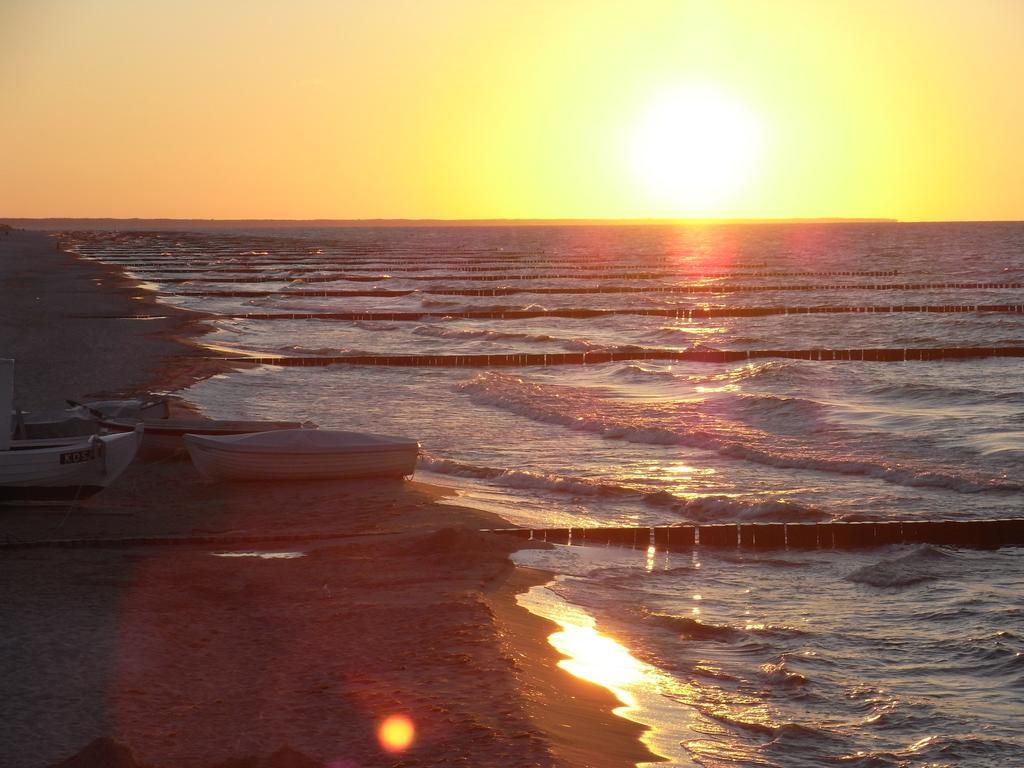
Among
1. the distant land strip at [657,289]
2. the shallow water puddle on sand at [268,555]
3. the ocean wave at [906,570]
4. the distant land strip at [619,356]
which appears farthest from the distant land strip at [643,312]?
the ocean wave at [906,570]

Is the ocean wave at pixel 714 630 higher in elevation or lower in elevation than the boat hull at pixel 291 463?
lower

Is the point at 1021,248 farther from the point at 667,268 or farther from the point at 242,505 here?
the point at 242,505

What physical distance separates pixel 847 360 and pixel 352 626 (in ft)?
113

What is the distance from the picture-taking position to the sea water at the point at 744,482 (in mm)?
10969

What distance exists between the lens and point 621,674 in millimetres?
11742

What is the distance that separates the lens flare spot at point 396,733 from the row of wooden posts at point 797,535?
24.9 ft

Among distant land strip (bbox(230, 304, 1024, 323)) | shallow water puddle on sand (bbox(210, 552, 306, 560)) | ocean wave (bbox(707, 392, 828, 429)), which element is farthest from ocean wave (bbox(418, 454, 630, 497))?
distant land strip (bbox(230, 304, 1024, 323))

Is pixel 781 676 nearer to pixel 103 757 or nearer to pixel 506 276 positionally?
pixel 103 757

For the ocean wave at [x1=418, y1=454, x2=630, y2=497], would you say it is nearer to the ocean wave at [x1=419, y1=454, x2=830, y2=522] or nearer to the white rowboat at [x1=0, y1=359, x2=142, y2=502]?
the ocean wave at [x1=419, y1=454, x2=830, y2=522]

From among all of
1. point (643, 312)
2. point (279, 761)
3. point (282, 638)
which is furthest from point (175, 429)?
point (643, 312)

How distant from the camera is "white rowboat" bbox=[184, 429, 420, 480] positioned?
20.4 m

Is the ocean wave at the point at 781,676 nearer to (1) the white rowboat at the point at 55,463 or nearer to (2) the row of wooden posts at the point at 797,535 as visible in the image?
(2) the row of wooden posts at the point at 797,535

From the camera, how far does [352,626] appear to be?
12.4 m

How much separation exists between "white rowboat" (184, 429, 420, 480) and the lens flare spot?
11025 mm
